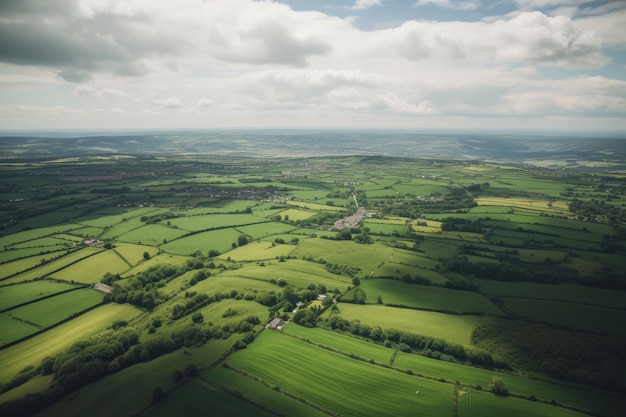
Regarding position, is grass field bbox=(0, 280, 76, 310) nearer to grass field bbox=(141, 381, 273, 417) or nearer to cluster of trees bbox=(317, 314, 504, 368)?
grass field bbox=(141, 381, 273, 417)

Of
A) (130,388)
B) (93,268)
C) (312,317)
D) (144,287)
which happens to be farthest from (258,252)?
(130,388)

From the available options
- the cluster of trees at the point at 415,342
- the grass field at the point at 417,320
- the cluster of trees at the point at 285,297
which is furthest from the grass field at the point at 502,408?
the cluster of trees at the point at 285,297

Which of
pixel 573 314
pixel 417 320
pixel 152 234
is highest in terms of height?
pixel 152 234

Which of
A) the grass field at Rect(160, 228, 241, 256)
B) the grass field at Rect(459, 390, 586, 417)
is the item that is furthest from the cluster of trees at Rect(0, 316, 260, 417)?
the grass field at Rect(160, 228, 241, 256)

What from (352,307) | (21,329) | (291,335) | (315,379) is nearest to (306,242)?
(352,307)

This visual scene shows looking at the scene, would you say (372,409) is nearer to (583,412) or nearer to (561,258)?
(583,412)

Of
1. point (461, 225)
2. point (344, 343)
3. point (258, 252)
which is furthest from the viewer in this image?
point (461, 225)

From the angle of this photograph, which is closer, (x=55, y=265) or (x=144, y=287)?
(x=144, y=287)

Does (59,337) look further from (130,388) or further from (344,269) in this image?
(344,269)
